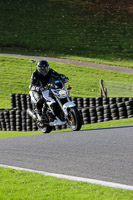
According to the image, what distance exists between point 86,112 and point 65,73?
18.5m

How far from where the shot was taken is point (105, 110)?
15.8 meters

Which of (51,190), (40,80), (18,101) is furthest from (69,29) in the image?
(51,190)

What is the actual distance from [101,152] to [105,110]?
23.2 feet

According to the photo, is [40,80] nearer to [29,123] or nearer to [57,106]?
[57,106]

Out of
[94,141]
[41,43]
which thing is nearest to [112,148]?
[94,141]

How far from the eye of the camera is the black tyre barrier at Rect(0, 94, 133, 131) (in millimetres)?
15469

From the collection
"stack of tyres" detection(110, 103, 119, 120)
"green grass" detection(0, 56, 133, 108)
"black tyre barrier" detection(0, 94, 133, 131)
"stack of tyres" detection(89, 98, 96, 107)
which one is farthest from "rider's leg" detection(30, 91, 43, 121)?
"green grass" detection(0, 56, 133, 108)

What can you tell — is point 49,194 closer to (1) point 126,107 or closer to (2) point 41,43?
(1) point 126,107

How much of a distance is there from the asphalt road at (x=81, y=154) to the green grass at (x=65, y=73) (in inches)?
664

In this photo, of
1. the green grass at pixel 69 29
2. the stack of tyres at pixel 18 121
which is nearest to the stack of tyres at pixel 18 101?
the stack of tyres at pixel 18 121

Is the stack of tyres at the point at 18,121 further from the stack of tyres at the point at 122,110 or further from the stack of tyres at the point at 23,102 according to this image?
the stack of tyres at the point at 23,102

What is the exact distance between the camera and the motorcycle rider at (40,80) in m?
13.0

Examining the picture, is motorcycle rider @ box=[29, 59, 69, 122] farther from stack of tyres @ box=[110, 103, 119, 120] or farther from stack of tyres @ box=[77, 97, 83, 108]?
stack of tyres @ box=[77, 97, 83, 108]

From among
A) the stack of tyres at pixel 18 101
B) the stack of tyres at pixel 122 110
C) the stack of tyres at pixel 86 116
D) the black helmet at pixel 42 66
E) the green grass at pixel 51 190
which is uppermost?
the black helmet at pixel 42 66
